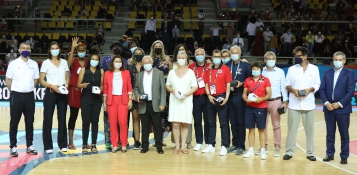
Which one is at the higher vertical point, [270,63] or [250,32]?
[250,32]

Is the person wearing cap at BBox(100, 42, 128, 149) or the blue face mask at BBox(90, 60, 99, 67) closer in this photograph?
the blue face mask at BBox(90, 60, 99, 67)

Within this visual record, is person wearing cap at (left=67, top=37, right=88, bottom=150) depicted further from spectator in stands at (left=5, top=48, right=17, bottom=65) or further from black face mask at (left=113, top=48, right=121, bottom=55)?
spectator in stands at (left=5, top=48, right=17, bottom=65)

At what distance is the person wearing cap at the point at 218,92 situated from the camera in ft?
31.4

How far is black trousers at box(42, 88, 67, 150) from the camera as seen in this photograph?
9555 millimetres

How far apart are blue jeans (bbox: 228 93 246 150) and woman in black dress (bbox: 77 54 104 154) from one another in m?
2.42

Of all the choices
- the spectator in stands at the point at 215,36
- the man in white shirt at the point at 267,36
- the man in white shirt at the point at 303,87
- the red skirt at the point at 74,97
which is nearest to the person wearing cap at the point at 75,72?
the red skirt at the point at 74,97

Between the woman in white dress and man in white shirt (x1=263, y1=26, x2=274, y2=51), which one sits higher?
man in white shirt (x1=263, y1=26, x2=274, y2=51)

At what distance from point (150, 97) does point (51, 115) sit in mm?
1826

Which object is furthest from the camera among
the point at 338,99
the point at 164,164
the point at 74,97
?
the point at 74,97

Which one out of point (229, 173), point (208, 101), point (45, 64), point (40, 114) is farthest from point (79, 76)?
point (40, 114)

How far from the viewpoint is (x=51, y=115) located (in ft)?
31.7

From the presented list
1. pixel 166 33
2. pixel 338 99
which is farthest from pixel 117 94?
pixel 166 33

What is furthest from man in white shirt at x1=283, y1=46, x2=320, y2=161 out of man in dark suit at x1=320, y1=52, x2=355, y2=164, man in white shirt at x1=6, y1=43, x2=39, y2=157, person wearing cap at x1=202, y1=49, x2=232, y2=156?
man in white shirt at x1=6, y1=43, x2=39, y2=157

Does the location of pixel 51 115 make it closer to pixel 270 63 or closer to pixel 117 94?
pixel 117 94
